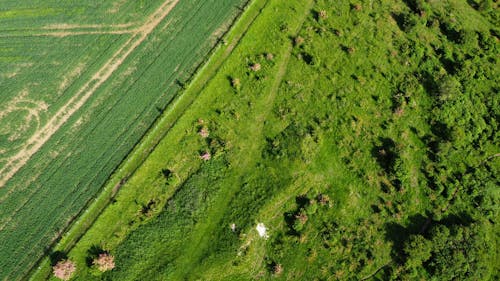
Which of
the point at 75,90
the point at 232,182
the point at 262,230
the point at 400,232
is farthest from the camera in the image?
the point at 75,90

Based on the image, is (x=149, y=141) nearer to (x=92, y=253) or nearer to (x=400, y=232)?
(x=92, y=253)

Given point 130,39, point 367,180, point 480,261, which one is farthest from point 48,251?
point 480,261

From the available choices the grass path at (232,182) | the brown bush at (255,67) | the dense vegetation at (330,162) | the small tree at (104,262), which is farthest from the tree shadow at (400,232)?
the small tree at (104,262)

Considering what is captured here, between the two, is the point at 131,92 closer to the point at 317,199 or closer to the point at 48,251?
the point at 48,251

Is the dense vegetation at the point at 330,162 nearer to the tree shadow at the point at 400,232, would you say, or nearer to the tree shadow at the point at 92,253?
the tree shadow at the point at 400,232

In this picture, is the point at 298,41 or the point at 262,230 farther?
the point at 298,41

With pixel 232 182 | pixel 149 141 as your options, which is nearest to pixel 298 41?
pixel 232 182

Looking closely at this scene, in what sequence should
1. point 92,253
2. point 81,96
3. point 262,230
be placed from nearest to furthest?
1. point 92,253
2. point 262,230
3. point 81,96
